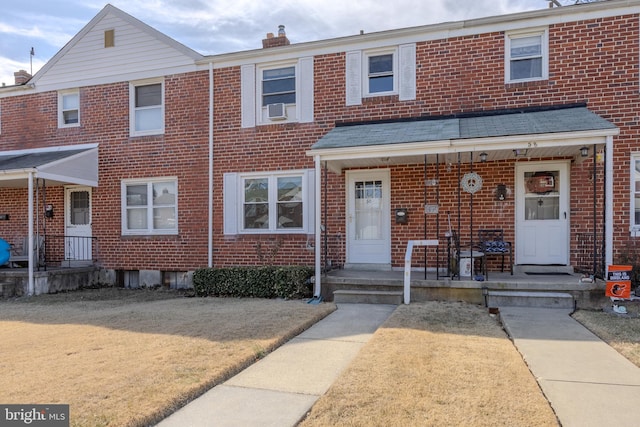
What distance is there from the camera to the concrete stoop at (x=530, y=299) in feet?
24.1

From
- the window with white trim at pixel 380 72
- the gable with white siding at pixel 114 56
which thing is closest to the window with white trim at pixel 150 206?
the gable with white siding at pixel 114 56

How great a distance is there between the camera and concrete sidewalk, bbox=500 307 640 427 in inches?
136

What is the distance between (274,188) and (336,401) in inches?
292

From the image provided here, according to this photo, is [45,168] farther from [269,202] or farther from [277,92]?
[277,92]

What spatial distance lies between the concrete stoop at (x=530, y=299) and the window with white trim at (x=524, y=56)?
4481mm

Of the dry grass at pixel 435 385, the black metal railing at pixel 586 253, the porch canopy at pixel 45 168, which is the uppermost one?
the porch canopy at pixel 45 168

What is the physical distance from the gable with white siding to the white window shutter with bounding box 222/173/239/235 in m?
3.09

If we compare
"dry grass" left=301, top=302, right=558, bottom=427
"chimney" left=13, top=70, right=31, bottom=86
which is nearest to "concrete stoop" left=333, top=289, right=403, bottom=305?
"dry grass" left=301, top=302, right=558, bottom=427

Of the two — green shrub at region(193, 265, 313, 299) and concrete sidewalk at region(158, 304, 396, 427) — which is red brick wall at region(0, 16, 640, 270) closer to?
green shrub at region(193, 265, 313, 299)

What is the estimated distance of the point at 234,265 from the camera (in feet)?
35.2

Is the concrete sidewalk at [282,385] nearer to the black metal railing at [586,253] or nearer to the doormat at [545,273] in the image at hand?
the doormat at [545,273]

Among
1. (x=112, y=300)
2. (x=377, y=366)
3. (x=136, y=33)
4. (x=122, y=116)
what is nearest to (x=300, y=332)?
(x=377, y=366)

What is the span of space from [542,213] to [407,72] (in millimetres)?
4123

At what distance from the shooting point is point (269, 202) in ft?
35.0
